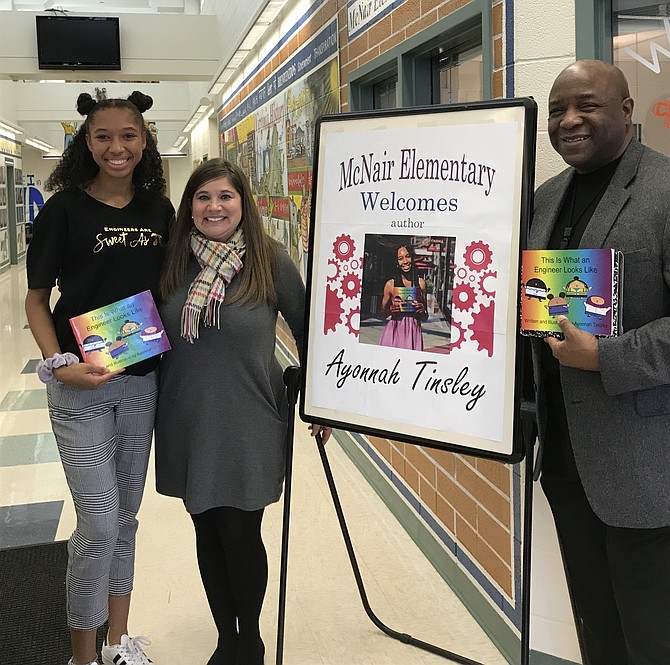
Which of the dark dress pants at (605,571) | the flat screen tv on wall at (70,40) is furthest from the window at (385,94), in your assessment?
the flat screen tv on wall at (70,40)

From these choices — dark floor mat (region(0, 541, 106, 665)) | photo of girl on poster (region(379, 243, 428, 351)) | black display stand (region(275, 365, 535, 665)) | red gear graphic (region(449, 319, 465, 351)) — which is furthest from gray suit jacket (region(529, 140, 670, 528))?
dark floor mat (region(0, 541, 106, 665))

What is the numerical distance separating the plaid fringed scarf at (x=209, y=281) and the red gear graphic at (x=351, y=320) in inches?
13.3

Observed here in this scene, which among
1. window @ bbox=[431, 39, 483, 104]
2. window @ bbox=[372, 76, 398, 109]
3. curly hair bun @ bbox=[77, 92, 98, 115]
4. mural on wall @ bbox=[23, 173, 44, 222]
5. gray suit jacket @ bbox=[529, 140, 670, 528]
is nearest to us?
gray suit jacket @ bbox=[529, 140, 670, 528]

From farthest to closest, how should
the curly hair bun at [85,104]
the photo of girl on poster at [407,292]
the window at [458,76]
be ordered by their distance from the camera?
the window at [458,76] < the curly hair bun at [85,104] < the photo of girl on poster at [407,292]

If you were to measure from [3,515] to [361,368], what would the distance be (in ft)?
8.25

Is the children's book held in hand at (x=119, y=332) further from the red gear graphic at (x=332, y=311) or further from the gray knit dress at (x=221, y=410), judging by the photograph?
the red gear graphic at (x=332, y=311)

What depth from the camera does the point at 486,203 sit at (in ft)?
6.25

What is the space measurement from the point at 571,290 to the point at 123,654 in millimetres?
1801

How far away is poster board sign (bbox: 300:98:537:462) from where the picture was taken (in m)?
1.89

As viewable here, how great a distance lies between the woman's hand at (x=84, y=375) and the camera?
81.2 inches

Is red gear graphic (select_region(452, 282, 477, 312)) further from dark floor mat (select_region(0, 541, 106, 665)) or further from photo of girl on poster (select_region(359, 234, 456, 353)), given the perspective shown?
dark floor mat (select_region(0, 541, 106, 665))

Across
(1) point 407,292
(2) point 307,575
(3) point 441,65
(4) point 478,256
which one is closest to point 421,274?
(1) point 407,292

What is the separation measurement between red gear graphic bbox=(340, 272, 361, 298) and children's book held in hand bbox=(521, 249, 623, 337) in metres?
0.57

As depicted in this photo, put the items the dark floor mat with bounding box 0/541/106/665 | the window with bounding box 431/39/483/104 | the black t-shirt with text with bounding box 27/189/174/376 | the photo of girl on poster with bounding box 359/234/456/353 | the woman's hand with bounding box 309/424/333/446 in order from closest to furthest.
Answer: the photo of girl on poster with bounding box 359/234/456/353 < the black t-shirt with text with bounding box 27/189/174/376 < the woman's hand with bounding box 309/424/333/446 < the dark floor mat with bounding box 0/541/106/665 < the window with bounding box 431/39/483/104
